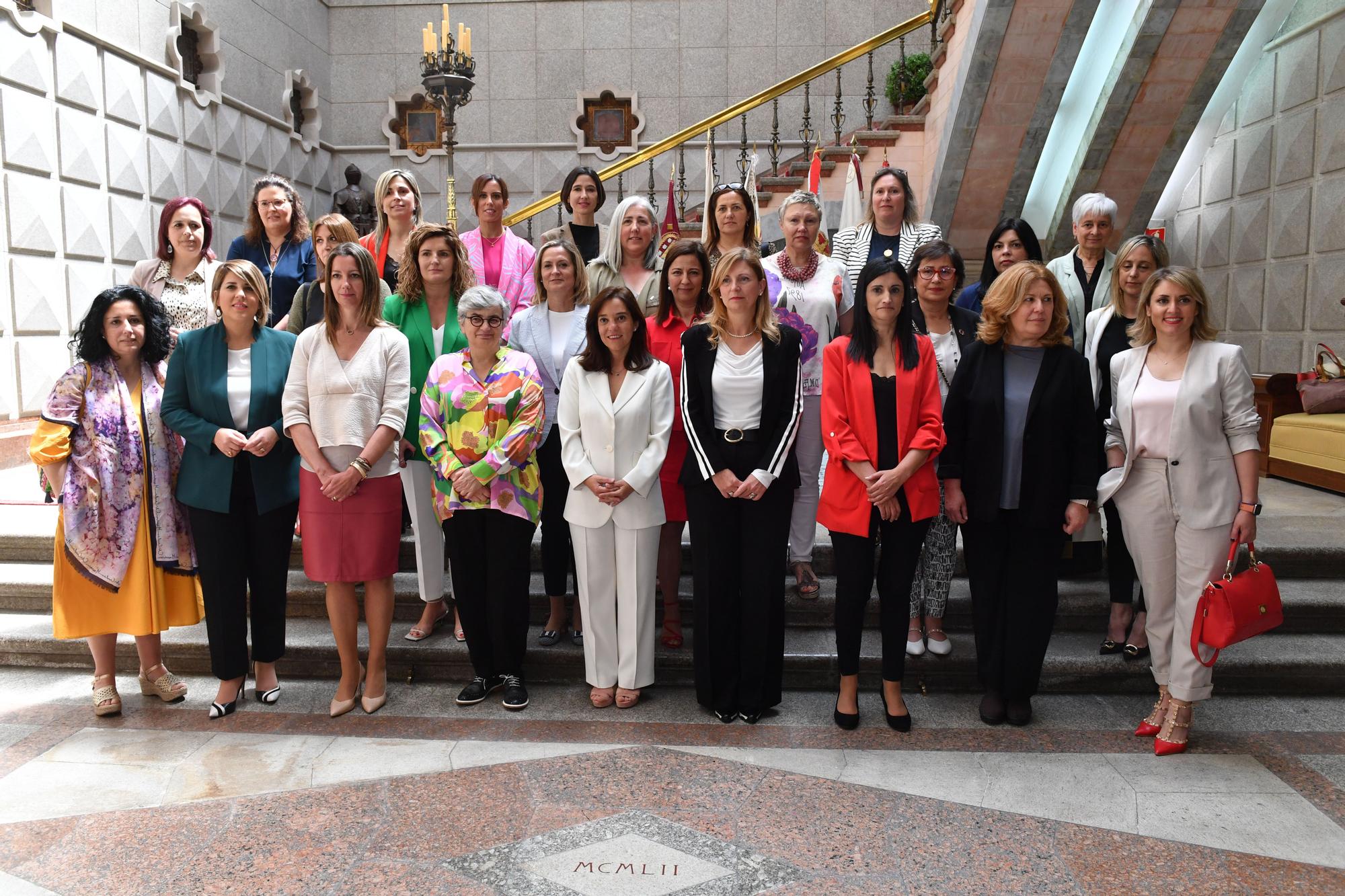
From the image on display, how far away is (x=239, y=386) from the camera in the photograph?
3.57 m

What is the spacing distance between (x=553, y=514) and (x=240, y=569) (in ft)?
3.99

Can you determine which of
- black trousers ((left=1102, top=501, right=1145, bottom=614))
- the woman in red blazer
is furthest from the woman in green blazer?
black trousers ((left=1102, top=501, right=1145, bottom=614))

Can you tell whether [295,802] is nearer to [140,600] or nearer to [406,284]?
[140,600]

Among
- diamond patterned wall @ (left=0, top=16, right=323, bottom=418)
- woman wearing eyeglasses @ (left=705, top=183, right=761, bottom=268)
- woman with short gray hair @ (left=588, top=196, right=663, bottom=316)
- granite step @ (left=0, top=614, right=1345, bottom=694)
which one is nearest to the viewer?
granite step @ (left=0, top=614, right=1345, bottom=694)

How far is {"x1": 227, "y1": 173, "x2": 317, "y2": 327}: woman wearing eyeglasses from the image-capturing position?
435 centimetres

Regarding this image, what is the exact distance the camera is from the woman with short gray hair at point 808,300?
3861 millimetres

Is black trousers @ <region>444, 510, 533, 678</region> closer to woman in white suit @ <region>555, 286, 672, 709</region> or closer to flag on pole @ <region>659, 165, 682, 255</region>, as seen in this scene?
woman in white suit @ <region>555, 286, 672, 709</region>

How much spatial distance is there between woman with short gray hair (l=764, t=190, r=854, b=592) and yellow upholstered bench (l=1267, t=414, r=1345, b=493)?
3586mm

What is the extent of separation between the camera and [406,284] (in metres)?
3.85

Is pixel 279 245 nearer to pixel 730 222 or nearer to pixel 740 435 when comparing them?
pixel 730 222

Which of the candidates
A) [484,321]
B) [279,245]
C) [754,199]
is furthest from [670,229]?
[484,321]

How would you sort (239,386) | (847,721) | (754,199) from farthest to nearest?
(754,199)
(239,386)
(847,721)

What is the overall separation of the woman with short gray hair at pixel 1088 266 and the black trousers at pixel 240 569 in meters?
3.31

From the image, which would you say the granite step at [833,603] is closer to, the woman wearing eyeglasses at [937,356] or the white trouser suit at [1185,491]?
the woman wearing eyeglasses at [937,356]
